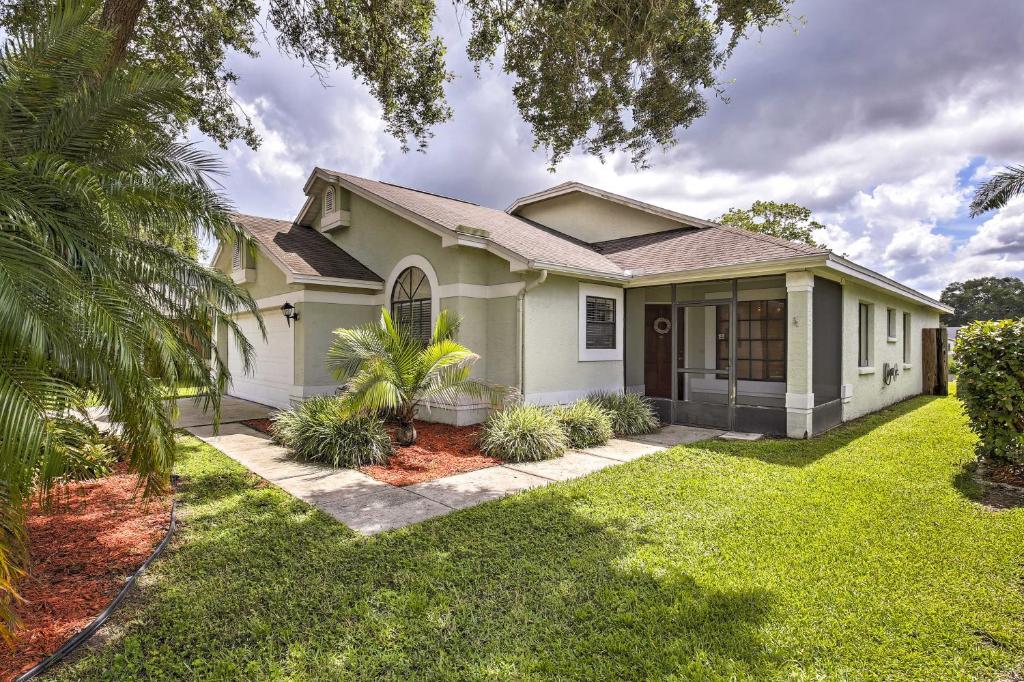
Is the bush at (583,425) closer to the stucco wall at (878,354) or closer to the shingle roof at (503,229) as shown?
the shingle roof at (503,229)

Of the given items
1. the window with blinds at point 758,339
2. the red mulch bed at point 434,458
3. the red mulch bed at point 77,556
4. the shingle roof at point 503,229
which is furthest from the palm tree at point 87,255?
the window with blinds at point 758,339

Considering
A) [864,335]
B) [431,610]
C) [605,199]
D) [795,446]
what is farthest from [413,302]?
[864,335]

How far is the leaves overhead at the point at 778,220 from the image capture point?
28.6 m

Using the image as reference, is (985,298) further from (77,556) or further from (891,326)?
(77,556)

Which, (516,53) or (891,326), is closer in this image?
(516,53)

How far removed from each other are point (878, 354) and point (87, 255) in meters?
15.4

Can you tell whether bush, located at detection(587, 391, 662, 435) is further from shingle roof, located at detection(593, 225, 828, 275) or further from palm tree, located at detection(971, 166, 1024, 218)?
palm tree, located at detection(971, 166, 1024, 218)

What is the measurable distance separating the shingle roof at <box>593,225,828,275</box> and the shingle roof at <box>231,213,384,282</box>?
633 centimetres

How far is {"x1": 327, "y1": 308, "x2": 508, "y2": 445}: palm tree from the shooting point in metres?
7.48

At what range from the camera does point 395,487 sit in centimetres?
631


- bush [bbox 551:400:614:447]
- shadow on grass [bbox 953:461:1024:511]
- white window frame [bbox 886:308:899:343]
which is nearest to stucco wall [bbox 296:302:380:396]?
bush [bbox 551:400:614:447]

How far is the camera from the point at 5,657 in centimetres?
288

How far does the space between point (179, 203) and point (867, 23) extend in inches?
419

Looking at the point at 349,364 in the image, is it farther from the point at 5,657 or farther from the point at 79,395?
the point at 5,657
